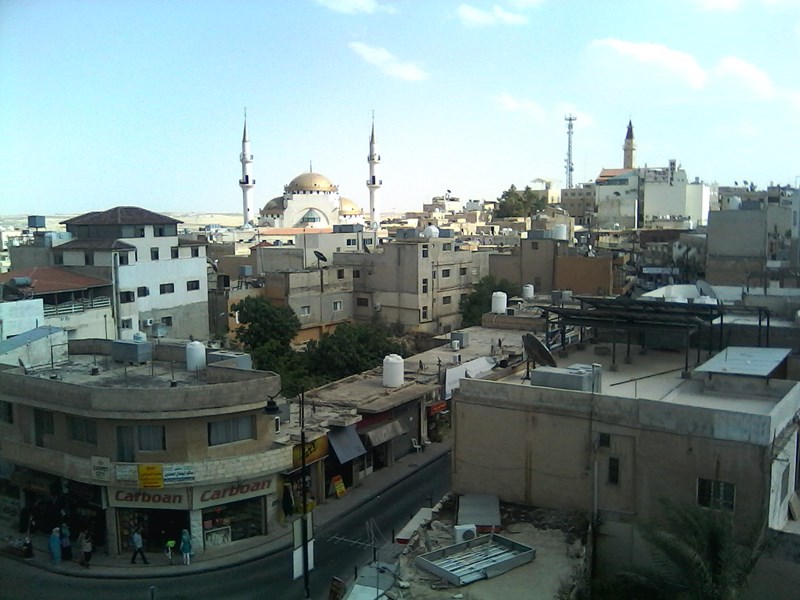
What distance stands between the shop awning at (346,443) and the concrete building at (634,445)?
19.5ft

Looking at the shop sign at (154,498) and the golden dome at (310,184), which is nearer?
the shop sign at (154,498)

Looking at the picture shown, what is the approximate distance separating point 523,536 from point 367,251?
3210 cm

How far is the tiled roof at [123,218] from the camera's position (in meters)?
32.8

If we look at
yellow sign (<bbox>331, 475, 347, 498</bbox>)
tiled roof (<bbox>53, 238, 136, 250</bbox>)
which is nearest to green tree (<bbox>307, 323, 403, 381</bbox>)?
yellow sign (<bbox>331, 475, 347, 498</bbox>)

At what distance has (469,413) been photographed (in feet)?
44.9

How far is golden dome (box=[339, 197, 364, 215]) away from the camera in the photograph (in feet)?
316

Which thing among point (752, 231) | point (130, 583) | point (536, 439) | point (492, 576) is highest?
point (752, 231)

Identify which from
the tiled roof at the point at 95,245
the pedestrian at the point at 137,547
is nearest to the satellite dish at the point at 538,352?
the pedestrian at the point at 137,547

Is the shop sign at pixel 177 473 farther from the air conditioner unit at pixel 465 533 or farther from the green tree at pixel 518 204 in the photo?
the green tree at pixel 518 204

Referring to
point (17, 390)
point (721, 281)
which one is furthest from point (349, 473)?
point (721, 281)

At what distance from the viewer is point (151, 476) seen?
622 inches

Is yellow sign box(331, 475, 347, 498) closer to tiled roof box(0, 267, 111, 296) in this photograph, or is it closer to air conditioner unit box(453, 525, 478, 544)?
air conditioner unit box(453, 525, 478, 544)

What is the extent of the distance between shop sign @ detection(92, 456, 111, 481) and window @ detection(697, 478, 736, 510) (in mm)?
11173

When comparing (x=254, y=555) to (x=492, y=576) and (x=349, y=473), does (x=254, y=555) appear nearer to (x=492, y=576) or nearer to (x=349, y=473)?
(x=349, y=473)
